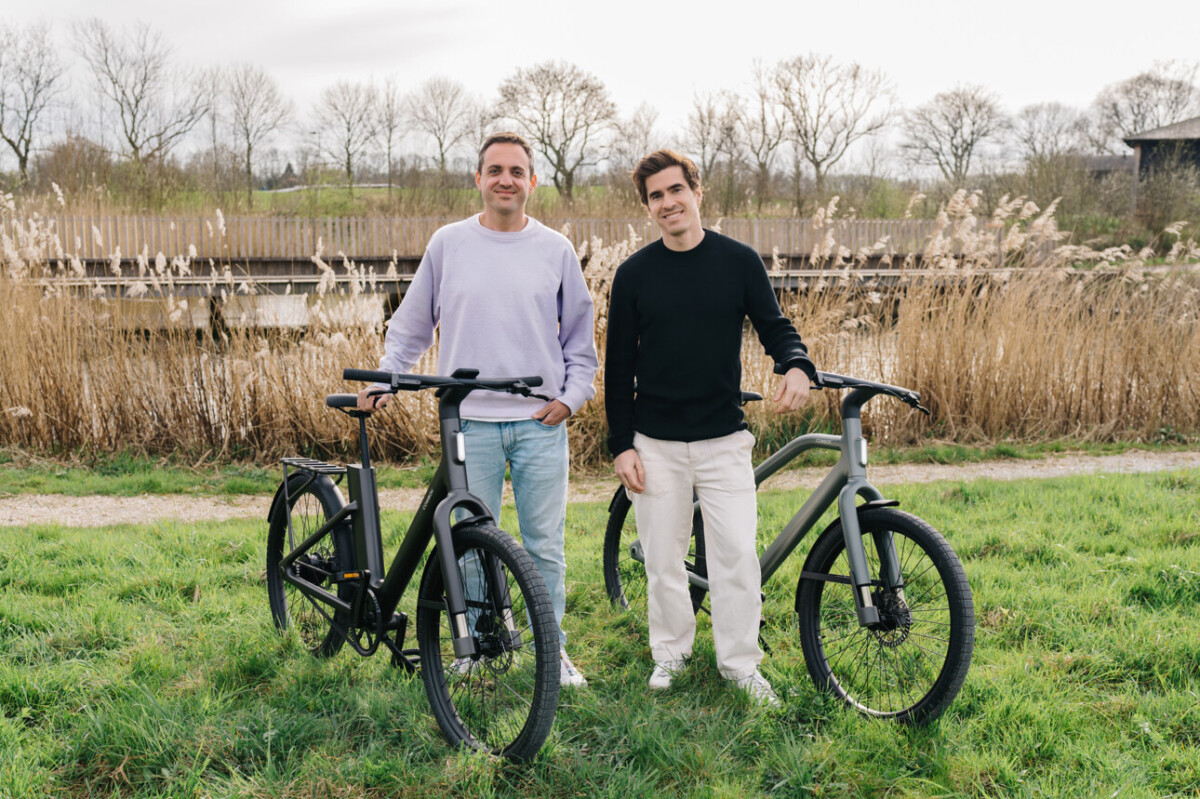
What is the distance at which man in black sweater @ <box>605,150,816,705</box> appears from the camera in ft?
10.1

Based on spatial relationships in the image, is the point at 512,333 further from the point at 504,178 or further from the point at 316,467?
the point at 316,467

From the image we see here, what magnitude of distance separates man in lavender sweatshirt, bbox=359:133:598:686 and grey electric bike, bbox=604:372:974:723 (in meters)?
0.76

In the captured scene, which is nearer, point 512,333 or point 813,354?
point 512,333

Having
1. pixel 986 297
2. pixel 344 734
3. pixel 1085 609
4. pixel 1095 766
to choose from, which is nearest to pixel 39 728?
pixel 344 734

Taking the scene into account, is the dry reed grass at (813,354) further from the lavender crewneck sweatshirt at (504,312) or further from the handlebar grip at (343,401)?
the handlebar grip at (343,401)

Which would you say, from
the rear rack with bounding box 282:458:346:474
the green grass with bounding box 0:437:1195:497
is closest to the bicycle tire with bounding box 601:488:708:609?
the rear rack with bounding box 282:458:346:474

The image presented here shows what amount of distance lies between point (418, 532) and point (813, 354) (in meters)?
5.76

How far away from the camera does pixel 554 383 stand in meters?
3.24

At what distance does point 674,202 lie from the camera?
306cm

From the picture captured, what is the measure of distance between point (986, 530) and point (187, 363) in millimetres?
6003

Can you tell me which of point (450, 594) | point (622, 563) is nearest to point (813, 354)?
point (622, 563)

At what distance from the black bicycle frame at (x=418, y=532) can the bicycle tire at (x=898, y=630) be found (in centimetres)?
117

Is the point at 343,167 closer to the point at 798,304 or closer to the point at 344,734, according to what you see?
the point at 798,304

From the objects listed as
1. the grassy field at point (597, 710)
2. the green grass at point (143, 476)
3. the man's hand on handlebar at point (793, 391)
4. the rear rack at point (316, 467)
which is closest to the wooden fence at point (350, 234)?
the green grass at point (143, 476)
